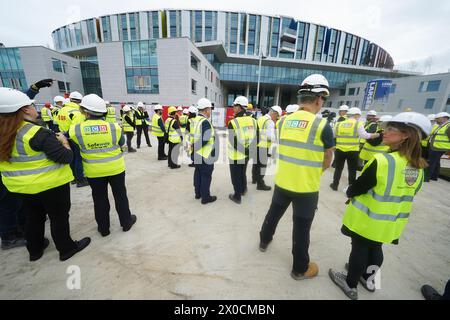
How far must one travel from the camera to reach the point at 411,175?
1562mm

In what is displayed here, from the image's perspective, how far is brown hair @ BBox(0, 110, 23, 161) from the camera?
1781 millimetres

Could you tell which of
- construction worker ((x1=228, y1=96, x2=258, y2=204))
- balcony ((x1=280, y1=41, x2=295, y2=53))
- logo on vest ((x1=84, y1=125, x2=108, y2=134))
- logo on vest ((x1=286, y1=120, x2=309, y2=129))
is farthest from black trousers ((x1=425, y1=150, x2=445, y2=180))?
balcony ((x1=280, y1=41, x2=295, y2=53))

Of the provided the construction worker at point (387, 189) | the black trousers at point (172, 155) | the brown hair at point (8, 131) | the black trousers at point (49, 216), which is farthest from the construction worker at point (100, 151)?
the black trousers at point (172, 155)

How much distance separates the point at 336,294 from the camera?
6.68 ft

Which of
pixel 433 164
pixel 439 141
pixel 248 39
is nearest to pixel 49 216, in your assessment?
pixel 439 141

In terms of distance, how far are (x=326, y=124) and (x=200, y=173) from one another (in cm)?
270

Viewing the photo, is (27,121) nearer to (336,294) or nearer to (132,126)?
(336,294)

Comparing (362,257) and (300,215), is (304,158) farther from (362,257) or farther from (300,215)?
(362,257)

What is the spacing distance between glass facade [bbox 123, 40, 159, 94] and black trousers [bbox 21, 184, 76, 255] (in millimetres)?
21797

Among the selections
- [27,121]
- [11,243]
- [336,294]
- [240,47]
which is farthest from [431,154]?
[240,47]

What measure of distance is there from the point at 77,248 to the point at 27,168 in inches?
49.6

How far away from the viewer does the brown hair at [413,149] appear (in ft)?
5.00

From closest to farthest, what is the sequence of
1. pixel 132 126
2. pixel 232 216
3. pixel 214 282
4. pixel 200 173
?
pixel 214 282 → pixel 232 216 → pixel 200 173 → pixel 132 126

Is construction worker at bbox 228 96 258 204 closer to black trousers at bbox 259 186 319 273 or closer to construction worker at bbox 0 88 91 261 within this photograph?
black trousers at bbox 259 186 319 273
